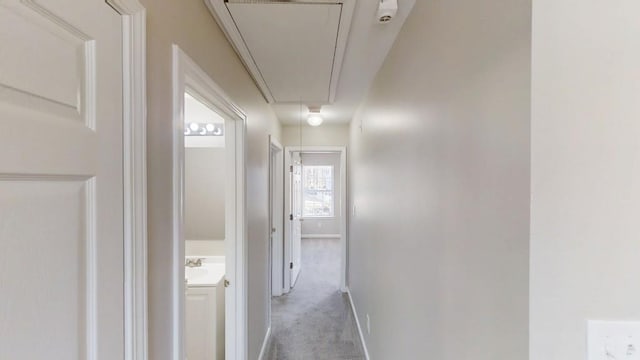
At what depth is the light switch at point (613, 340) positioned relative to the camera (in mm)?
677

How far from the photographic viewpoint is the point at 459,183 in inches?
41.4

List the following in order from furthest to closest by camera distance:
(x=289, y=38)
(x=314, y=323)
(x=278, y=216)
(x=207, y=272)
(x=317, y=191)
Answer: (x=317, y=191), (x=278, y=216), (x=314, y=323), (x=207, y=272), (x=289, y=38)

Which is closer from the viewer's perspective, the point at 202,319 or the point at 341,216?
the point at 202,319

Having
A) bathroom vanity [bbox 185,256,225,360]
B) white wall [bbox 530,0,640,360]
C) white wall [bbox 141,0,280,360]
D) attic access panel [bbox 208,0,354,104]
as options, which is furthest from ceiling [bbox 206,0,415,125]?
bathroom vanity [bbox 185,256,225,360]

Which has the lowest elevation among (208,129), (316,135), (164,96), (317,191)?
(317,191)

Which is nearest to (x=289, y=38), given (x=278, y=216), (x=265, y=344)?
(x=265, y=344)

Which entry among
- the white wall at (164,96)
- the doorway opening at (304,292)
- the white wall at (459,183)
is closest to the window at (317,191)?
the doorway opening at (304,292)

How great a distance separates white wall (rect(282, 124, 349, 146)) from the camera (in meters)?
4.73

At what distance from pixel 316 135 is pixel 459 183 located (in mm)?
3813

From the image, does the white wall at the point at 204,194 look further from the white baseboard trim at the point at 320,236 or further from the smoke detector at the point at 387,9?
the white baseboard trim at the point at 320,236

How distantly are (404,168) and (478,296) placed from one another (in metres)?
0.89

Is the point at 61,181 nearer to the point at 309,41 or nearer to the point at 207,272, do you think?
the point at 309,41

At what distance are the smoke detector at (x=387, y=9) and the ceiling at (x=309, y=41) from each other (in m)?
0.04

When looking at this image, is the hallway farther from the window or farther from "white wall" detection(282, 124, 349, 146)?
the window
